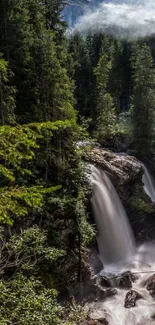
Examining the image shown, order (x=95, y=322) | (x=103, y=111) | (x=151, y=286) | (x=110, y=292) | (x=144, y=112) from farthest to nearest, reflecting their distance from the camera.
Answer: (x=103, y=111) < (x=144, y=112) < (x=151, y=286) < (x=110, y=292) < (x=95, y=322)

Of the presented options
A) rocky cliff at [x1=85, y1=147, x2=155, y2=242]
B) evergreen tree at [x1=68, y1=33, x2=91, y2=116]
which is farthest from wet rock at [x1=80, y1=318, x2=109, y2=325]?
evergreen tree at [x1=68, y1=33, x2=91, y2=116]

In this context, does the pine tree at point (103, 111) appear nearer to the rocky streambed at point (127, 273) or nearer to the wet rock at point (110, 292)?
the rocky streambed at point (127, 273)

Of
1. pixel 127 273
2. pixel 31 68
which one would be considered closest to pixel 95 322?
pixel 127 273

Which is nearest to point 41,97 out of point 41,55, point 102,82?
point 41,55

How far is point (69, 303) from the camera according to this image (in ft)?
46.5

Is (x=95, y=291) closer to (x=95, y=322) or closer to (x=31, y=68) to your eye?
(x=95, y=322)

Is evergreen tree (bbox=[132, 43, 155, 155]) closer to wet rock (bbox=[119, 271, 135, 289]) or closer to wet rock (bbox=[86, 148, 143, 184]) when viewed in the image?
wet rock (bbox=[86, 148, 143, 184])

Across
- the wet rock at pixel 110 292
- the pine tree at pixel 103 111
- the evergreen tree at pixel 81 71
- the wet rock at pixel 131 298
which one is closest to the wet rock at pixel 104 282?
the wet rock at pixel 110 292

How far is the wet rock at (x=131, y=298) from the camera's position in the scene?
48.3 ft

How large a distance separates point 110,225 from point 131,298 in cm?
565

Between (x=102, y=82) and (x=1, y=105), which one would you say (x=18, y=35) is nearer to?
(x=1, y=105)

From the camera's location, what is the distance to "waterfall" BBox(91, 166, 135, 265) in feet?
63.1

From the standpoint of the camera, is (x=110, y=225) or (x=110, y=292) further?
(x=110, y=225)

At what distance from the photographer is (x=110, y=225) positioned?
19.8 metres
